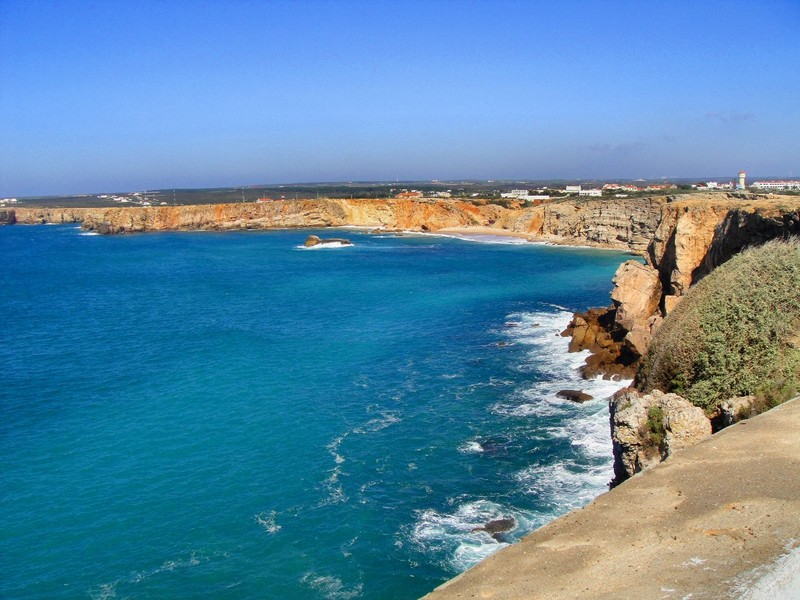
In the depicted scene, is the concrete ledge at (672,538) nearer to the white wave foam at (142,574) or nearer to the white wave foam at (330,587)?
the white wave foam at (330,587)

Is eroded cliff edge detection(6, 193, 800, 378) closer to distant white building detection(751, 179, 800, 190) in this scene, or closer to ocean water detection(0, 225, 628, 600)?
ocean water detection(0, 225, 628, 600)

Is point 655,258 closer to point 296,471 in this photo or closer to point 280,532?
point 296,471

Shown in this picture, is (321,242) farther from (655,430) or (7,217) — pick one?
(7,217)

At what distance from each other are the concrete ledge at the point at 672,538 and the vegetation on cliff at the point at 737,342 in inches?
136

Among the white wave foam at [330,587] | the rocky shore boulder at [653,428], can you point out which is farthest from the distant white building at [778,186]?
the white wave foam at [330,587]

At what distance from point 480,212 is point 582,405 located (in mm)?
92050

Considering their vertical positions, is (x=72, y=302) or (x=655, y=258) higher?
(x=655, y=258)

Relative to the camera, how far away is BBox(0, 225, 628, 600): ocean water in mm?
15141

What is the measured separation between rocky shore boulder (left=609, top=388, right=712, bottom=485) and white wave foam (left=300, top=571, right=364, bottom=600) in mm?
6237

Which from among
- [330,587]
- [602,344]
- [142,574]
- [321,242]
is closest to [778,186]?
[321,242]

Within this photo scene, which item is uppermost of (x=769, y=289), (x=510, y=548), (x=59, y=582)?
(x=769, y=289)

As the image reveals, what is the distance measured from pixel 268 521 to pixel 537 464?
8014 mm

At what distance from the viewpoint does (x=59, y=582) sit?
14.7 meters

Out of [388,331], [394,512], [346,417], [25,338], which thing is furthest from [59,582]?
[25,338]
